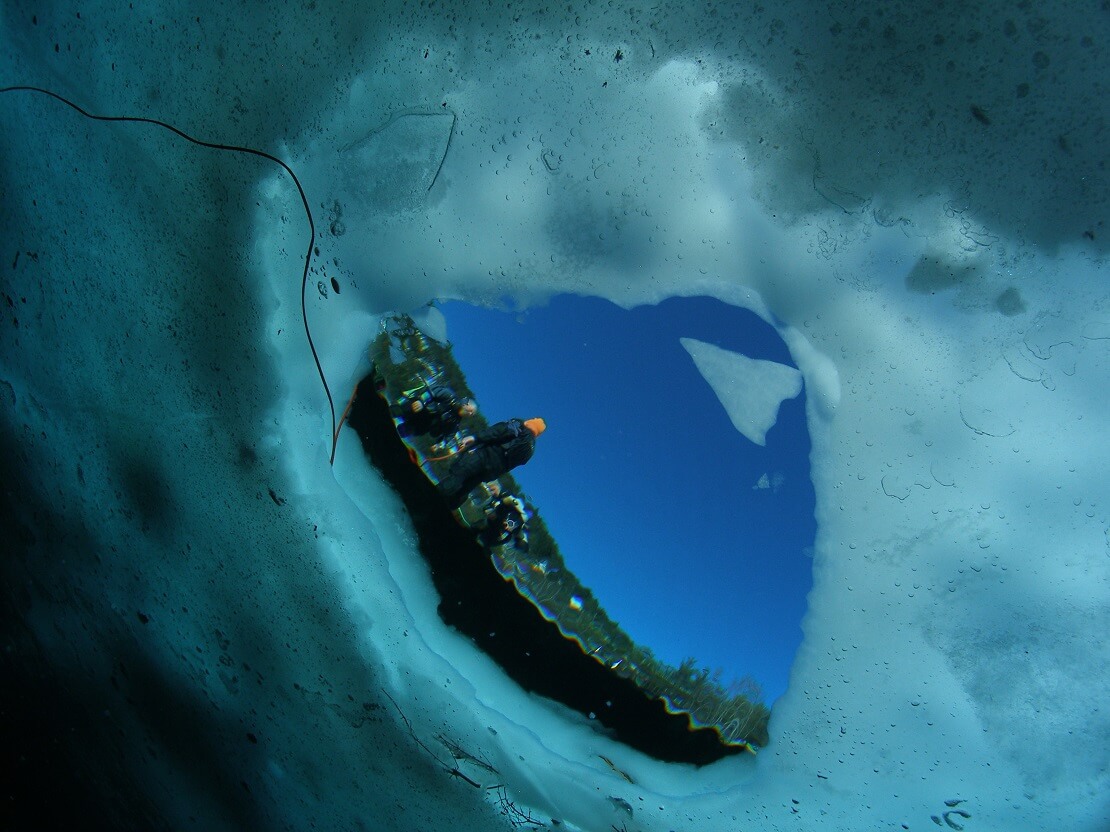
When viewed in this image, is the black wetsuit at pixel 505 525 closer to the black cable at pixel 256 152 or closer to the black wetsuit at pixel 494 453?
the black wetsuit at pixel 494 453

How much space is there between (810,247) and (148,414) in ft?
14.8

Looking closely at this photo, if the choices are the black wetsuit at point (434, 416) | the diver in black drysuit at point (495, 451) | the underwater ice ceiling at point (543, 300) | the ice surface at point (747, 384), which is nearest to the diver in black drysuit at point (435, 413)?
the black wetsuit at point (434, 416)

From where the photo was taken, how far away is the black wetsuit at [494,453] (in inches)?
159

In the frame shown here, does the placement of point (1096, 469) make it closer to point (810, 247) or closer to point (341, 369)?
point (810, 247)

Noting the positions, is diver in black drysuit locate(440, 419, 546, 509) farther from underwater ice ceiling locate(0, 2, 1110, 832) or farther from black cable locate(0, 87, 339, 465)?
black cable locate(0, 87, 339, 465)

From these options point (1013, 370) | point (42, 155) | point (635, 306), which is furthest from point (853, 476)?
point (42, 155)

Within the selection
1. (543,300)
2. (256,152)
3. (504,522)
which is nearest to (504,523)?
(504,522)

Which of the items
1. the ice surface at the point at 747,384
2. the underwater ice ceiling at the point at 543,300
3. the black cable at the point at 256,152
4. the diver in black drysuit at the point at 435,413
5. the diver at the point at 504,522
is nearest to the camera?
the underwater ice ceiling at the point at 543,300

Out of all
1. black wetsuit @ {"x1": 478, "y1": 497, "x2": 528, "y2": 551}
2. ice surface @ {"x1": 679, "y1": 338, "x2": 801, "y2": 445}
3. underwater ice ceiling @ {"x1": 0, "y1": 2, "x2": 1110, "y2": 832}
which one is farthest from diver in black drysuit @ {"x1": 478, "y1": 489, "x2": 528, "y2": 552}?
ice surface @ {"x1": 679, "y1": 338, "x2": 801, "y2": 445}

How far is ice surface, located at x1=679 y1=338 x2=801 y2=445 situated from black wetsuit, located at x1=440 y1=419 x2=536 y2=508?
1432 mm

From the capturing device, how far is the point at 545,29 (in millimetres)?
2533

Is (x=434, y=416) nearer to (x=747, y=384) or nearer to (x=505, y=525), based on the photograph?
(x=505, y=525)

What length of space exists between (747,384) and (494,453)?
1.94m

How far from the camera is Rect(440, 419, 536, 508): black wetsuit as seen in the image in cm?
404
